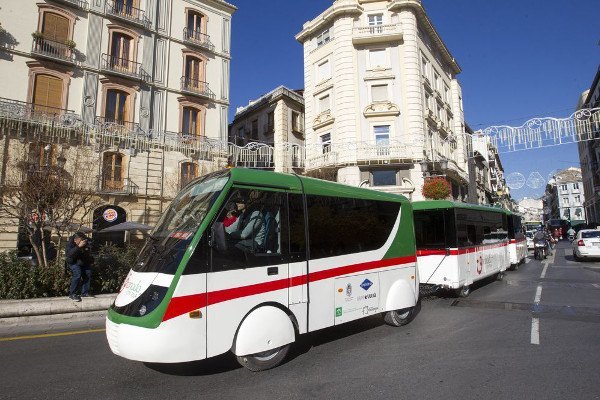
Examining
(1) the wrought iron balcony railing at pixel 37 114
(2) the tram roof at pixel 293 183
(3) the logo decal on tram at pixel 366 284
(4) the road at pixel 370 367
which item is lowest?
(4) the road at pixel 370 367

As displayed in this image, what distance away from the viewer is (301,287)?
506 cm

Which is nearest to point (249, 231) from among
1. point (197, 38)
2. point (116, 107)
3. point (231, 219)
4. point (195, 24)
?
point (231, 219)

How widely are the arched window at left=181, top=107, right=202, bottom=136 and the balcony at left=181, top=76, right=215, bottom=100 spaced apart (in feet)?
3.78

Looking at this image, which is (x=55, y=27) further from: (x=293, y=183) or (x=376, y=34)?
(x=293, y=183)

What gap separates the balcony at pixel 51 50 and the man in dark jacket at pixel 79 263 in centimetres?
1601

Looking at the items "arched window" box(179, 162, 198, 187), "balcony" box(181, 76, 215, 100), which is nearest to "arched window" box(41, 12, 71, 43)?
"balcony" box(181, 76, 215, 100)

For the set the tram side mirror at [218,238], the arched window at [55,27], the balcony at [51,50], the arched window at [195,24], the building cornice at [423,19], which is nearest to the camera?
the tram side mirror at [218,238]

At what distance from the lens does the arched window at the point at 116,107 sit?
21219 millimetres

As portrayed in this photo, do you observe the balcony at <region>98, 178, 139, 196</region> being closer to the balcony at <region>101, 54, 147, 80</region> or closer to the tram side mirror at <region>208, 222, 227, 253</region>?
the balcony at <region>101, 54, 147, 80</region>

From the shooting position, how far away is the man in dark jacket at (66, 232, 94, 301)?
27.3 feet

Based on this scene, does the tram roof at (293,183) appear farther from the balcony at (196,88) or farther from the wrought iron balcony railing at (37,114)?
the balcony at (196,88)

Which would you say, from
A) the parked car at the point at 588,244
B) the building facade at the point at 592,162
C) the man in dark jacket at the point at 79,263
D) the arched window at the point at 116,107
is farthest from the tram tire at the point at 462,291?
the building facade at the point at 592,162

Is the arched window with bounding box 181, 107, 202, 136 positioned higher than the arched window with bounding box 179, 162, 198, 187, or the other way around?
the arched window with bounding box 181, 107, 202, 136

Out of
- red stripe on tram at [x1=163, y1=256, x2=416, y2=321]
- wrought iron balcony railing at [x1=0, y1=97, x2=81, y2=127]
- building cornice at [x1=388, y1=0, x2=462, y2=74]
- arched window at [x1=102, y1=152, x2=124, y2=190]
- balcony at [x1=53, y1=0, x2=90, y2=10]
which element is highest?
building cornice at [x1=388, y1=0, x2=462, y2=74]
